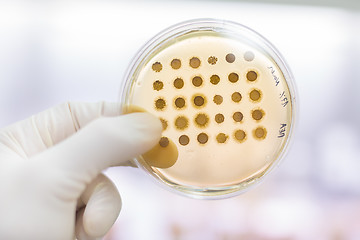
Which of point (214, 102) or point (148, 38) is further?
point (148, 38)

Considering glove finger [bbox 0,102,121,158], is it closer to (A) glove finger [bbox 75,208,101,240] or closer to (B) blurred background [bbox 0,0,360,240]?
(A) glove finger [bbox 75,208,101,240]

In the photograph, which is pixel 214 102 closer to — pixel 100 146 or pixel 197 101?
pixel 197 101

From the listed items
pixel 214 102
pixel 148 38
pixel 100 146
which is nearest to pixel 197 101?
pixel 214 102

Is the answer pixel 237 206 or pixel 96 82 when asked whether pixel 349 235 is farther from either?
pixel 96 82

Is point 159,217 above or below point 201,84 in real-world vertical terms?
below

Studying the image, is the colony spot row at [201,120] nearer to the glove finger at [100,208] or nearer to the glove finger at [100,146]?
the glove finger at [100,146]

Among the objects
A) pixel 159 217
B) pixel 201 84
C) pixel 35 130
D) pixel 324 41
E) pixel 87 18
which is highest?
pixel 324 41

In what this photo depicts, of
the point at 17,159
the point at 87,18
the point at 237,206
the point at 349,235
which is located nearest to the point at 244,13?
the point at 87,18
